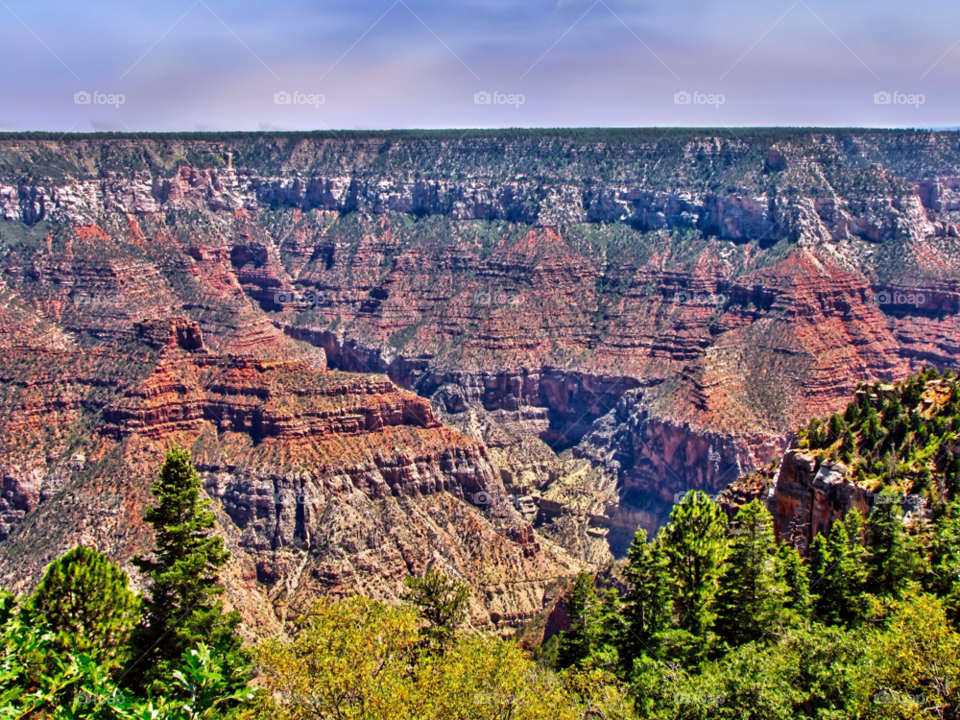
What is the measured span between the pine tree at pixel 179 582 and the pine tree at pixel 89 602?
1251 mm

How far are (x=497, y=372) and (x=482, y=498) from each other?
67.4 meters

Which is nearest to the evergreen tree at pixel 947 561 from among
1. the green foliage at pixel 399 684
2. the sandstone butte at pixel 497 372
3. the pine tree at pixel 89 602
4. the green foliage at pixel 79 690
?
the sandstone butte at pixel 497 372

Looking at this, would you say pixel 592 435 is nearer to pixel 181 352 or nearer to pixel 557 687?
pixel 181 352

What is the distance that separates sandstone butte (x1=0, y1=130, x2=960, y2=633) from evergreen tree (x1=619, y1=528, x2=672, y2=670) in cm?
1175

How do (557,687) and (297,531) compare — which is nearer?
(557,687)

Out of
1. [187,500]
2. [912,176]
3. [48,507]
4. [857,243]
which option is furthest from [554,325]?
[187,500]

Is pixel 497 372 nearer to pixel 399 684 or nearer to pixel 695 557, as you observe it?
pixel 695 557

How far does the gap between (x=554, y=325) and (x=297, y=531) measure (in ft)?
308

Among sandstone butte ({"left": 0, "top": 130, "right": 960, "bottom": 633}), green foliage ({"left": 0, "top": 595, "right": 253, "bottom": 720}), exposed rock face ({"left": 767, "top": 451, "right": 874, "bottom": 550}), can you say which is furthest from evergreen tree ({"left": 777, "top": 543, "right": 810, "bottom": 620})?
green foliage ({"left": 0, "top": 595, "right": 253, "bottom": 720})

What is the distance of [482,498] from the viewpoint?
105438 millimetres

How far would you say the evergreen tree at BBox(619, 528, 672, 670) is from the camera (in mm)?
51812

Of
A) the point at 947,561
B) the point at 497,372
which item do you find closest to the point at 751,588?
the point at 947,561

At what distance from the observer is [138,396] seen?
101250 mm

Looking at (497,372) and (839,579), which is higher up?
(497,372)
